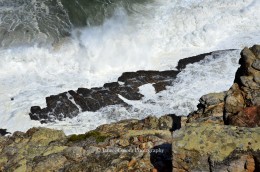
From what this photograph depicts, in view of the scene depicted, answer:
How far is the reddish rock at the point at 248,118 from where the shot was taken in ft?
43.5

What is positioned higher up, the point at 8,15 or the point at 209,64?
the point at 8,15

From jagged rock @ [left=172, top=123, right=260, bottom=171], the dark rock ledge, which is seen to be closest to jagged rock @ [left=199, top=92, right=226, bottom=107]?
jagged rock @ [left=172, top=123, right=260, bottom=171]

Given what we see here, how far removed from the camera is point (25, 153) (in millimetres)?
15672

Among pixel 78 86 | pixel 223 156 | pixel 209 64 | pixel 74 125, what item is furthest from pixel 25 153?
pixel 209 64

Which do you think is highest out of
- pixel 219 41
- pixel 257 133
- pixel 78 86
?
pixel 219 41

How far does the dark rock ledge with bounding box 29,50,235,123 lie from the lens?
1092 inches

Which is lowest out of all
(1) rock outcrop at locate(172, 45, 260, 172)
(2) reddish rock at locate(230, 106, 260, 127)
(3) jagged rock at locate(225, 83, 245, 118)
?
(1) rock outcrop at locate(172, 45, 260, 172)

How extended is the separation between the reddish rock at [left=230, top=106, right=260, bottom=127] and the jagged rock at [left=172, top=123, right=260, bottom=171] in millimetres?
2719

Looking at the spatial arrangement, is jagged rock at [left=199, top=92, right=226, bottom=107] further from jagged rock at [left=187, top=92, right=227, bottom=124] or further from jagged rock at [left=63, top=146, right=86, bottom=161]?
jagged rock at [left=63, top=146, right=86, bottom=161]

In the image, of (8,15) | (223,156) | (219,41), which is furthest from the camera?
(8,15)

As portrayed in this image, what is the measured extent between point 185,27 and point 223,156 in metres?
28.4

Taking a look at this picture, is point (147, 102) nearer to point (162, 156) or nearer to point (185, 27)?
point (185, 27)

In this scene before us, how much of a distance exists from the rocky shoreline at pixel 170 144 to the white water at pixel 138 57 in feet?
24.8

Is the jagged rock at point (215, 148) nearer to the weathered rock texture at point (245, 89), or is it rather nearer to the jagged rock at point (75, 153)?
the weathered rock texture at point (245, 89)
